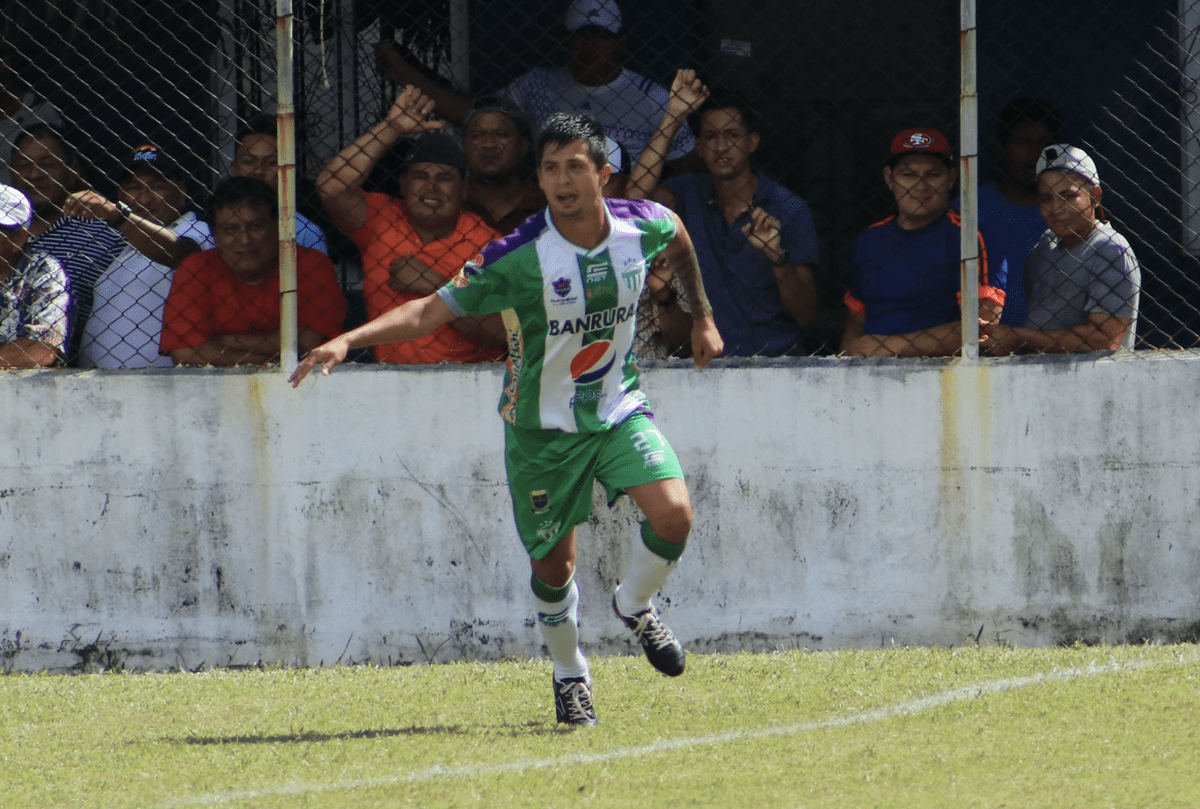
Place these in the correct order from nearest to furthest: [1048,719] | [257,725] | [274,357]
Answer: [1048,719], [257,725], [274,357]

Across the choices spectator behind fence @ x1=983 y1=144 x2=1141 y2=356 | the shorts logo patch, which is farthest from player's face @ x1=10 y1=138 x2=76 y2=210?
spectator behind fence @ x1=983 y1=144 x2=1141 y2=356

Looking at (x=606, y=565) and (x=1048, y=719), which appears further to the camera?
(x=606, y=565)

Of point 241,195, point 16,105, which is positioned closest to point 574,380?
point 241,195

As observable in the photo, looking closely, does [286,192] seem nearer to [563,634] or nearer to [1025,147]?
[563,634]

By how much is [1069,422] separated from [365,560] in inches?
110

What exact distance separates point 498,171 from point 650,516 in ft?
7.22

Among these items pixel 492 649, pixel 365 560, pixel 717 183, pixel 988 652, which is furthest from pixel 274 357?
pixel 988 652

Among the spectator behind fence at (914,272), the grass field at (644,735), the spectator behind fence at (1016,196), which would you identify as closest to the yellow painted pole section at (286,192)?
the grass field at (644,735)

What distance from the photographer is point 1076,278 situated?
223 inches

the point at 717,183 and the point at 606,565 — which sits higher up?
the point at 717,183

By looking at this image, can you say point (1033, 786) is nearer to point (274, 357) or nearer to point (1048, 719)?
point (1048, 719)

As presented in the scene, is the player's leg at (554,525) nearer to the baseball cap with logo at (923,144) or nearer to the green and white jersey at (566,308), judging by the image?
the green and white jersey at (566,308)

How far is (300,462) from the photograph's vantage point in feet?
18.3

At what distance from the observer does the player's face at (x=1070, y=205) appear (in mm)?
5656
